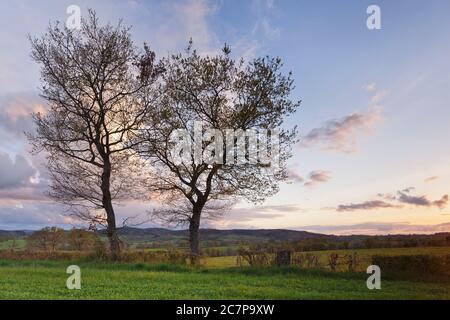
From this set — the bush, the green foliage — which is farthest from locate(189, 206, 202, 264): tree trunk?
the bush

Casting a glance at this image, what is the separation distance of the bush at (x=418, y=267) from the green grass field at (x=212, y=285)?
1.19m

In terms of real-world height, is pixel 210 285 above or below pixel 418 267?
below

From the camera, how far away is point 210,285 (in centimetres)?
2209

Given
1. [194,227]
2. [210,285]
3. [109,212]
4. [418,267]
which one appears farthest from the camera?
[194,227]

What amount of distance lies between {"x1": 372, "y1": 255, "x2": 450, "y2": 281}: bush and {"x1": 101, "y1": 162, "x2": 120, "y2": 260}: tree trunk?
18.8 metres

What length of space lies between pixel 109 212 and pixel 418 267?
2159 cm

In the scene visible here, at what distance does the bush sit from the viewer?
987 inches

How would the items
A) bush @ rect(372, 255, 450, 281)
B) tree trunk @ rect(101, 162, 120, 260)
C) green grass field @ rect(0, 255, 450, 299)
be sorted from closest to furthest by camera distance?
green grass field @ rect(0, 255, 450, 299), bush @ rect(372, 255, 450, 281), tree trunk @ rect(101, 162, 120, 260)

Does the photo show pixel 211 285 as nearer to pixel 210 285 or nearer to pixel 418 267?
pixel 210 285

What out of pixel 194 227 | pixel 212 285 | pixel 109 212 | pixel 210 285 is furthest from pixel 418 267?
pixel 109 212

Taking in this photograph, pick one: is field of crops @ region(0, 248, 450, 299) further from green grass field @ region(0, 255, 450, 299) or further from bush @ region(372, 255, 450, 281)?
bush @ region(372, 255, 450, 281)

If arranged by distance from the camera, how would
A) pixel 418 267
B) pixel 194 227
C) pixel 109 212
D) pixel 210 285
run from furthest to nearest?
pixel 194 227 → pixel 109 212 → pixel 418 267 → pixel 210 285
